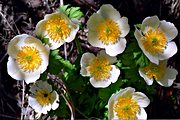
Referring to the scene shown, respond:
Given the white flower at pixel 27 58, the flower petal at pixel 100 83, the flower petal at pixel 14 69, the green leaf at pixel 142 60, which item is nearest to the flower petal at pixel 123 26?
the green leaf at pixel 142 60

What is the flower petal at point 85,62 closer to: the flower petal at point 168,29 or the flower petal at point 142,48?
the flower petal at point 142,48

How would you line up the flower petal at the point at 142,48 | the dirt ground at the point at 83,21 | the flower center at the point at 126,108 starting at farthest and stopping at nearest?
the dirt ground at the point at 83,21 → the flower center at the point at 126,108 → the flower petal at the point at 142,48

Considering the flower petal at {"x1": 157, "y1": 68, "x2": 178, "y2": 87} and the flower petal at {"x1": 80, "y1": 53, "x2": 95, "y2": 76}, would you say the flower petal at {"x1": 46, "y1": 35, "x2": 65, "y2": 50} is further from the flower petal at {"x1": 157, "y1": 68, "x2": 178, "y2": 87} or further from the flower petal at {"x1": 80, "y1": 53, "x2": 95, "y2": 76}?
the flower petal at {"x1": 157, "y1": 68, "x2": 178, "y2": 87}

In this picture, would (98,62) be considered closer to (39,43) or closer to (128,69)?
(128,69)

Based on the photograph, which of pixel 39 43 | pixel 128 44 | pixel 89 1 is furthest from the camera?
pixel 89 1

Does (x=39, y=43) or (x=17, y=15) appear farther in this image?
(x=17, y=15)

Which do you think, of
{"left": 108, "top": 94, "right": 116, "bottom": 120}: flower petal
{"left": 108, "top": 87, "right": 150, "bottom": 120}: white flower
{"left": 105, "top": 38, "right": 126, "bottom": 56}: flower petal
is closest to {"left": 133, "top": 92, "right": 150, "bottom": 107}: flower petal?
{"left": 108, "top": 87, "right": 150, "bottom": 120}: white flower

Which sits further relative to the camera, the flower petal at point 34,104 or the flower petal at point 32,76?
the flower petal at point 34,104

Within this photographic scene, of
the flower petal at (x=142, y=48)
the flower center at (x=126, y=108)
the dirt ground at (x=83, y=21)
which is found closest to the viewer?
the flower petal at (x=142, y=48)

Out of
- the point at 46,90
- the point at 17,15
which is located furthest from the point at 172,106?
the point at 17,15
